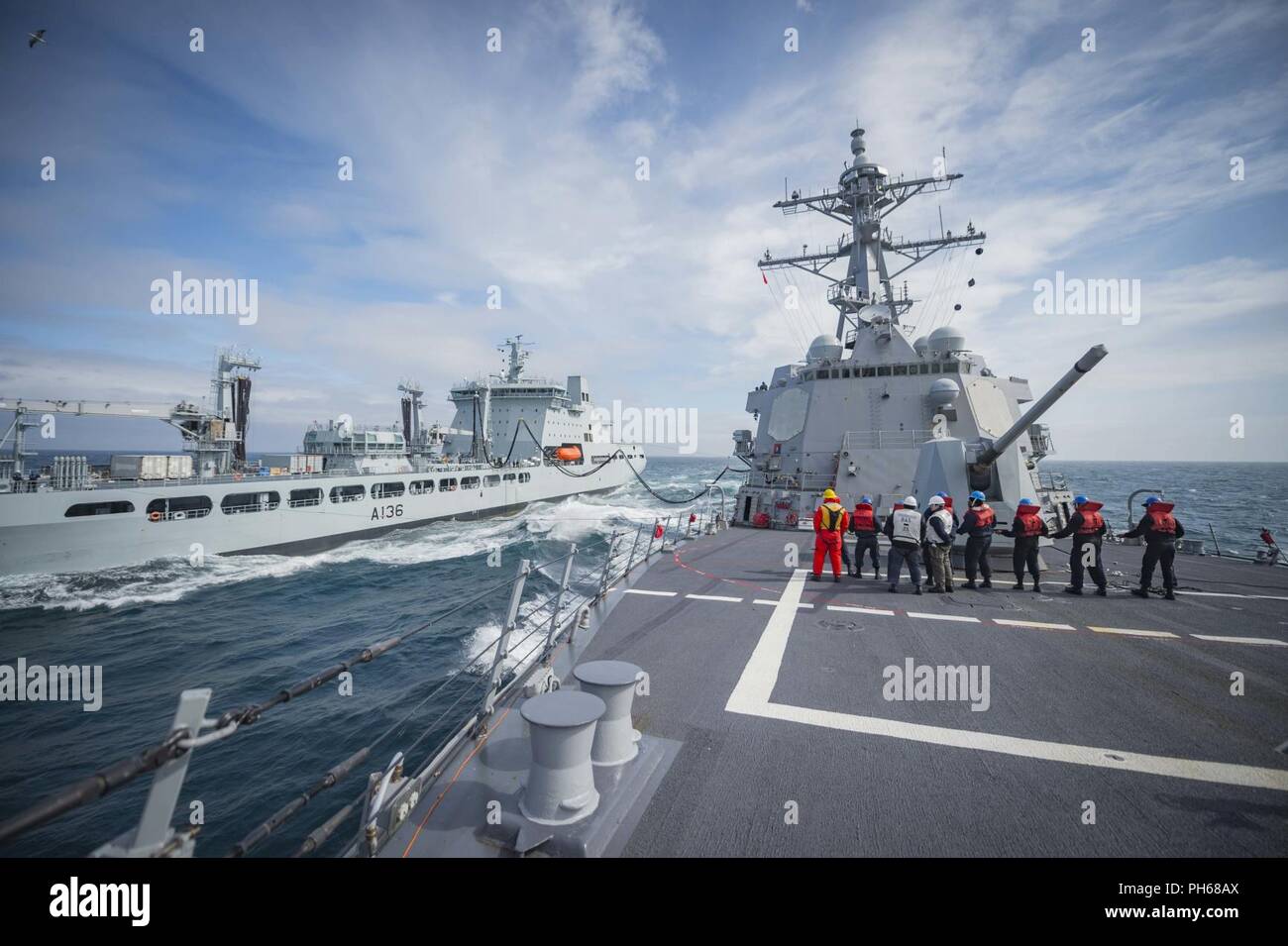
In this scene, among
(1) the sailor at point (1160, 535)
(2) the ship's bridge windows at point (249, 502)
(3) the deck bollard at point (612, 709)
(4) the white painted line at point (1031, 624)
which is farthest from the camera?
(2) the ship's bridge windows at point (249, 502)

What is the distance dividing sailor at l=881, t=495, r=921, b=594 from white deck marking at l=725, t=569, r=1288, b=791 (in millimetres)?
3835

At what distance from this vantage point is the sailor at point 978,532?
25.5 ft

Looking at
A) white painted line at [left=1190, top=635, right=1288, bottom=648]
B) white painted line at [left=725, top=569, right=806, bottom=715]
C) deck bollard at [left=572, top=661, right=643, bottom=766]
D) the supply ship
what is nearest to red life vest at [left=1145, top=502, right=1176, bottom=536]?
white painted line at [left=1190, top=635, right=1288, bottom=648]

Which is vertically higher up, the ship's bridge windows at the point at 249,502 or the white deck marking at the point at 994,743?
the ship's bridge windows at the point at 249,502

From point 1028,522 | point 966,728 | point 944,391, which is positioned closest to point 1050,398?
point 1028,522

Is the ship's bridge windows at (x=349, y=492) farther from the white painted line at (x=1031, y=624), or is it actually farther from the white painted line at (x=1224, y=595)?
the white painted line at (x=1224, y=595)

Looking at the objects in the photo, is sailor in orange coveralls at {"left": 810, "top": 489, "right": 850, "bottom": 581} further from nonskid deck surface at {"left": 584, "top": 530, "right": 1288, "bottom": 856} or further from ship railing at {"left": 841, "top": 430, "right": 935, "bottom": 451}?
ship railing at {"left": 841, "top": 430, "right": 935, "bottom": 451}

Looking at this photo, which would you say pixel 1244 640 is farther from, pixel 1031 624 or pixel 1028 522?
pixel 1028 522

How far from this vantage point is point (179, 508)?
65.2ft

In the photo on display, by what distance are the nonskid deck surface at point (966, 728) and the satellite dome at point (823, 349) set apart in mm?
12128

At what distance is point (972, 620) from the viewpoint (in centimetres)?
633

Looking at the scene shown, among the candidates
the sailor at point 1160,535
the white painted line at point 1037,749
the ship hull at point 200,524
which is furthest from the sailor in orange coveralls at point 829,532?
the ship hull at point 200,524

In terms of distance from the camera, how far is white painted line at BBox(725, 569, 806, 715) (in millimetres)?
4176
